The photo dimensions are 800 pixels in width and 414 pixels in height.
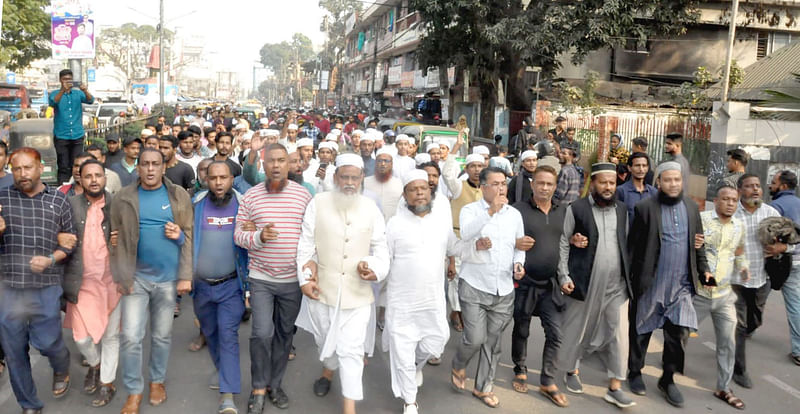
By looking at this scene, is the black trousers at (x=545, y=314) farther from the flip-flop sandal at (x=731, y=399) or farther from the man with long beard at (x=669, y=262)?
the flip-flop sandal at (x=731, y=399)

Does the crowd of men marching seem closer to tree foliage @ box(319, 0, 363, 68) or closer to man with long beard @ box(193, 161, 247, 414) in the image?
man with long beard @ box(193, 161, 247, 414)

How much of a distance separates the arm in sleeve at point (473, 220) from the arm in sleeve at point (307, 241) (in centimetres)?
112

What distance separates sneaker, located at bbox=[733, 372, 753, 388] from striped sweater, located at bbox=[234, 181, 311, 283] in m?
3.75

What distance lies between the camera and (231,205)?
4941mm

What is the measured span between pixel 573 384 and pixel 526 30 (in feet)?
48.3

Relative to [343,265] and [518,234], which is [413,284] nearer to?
[343,265]

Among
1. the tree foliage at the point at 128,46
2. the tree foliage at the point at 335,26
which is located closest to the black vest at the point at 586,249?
the tree foliage at the point at 335,26

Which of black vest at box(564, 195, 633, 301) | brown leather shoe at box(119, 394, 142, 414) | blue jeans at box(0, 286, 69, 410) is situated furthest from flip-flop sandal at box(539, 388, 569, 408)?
blue jeans at box(0, 286, 69, 410)

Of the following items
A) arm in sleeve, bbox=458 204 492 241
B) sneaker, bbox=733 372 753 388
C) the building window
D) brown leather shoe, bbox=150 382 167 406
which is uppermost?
the building window

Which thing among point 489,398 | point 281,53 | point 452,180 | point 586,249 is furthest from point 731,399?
point 281,53

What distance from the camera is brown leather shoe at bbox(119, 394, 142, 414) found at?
4742 millimetres

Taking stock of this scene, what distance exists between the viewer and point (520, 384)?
216 inches

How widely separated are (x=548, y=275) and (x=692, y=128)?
41.6ft

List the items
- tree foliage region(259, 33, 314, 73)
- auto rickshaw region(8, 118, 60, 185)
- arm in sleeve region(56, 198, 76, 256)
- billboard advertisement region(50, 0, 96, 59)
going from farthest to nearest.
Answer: tree foliage region(259, 33, 314, 73) → billboard advertisement region(50, 0, 96, 59) → auto rickshaw region(8, 118, 60, 185) → arm in sleeve region(56, 198, 76, 256)
